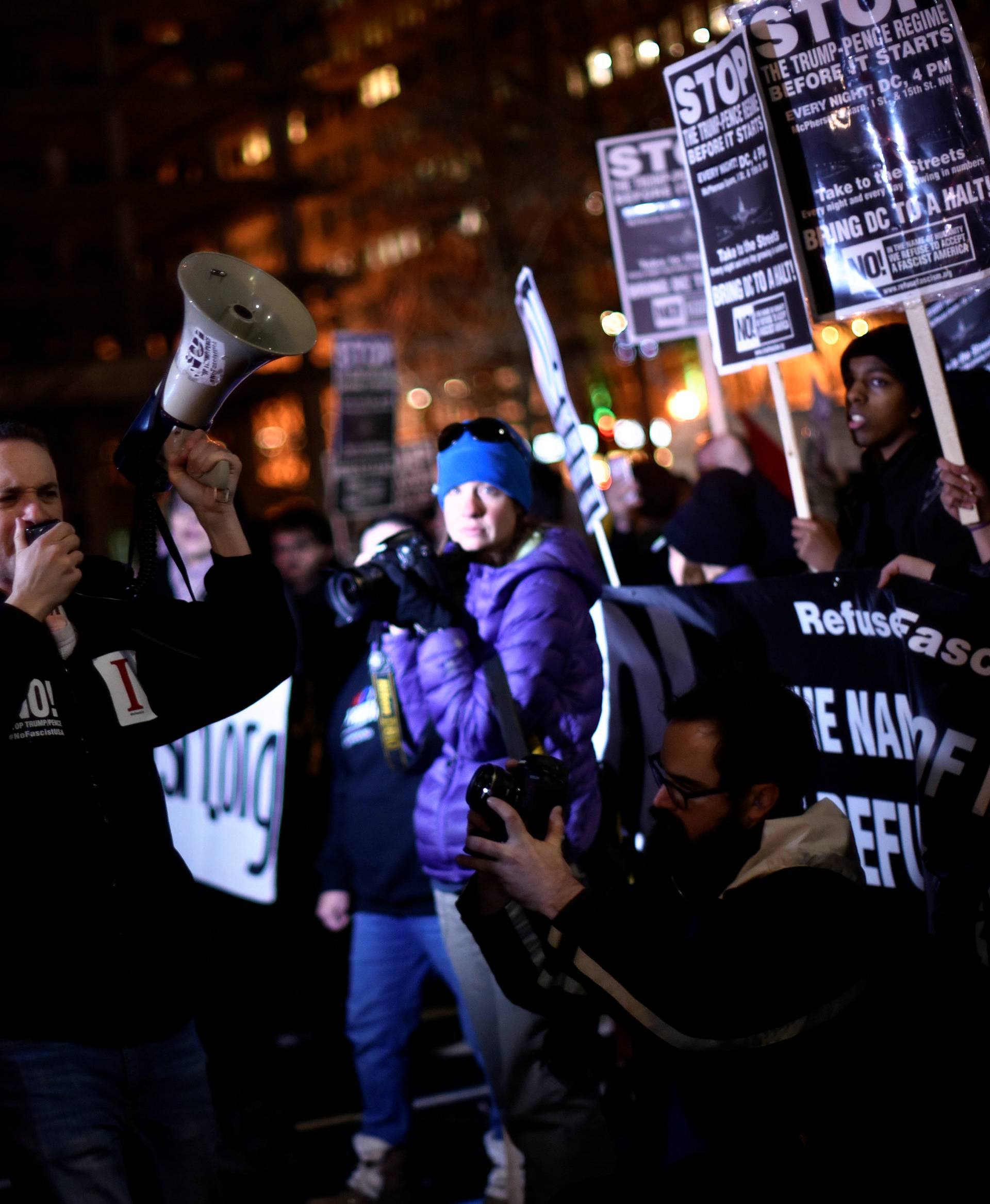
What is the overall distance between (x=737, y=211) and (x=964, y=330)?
104 centimetres

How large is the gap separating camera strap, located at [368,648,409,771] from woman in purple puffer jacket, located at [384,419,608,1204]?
76 millimetres

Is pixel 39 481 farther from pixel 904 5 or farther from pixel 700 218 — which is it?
pixel 904 5

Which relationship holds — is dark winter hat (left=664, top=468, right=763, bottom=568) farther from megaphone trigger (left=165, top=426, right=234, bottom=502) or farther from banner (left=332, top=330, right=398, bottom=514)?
banner (left=332, top=330, right=398, bottom=514)

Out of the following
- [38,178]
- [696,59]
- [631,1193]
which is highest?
[38,178]

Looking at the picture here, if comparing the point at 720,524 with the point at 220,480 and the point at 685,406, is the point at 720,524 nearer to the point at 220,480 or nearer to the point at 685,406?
the point at 220,480

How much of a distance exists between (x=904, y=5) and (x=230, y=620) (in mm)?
2604

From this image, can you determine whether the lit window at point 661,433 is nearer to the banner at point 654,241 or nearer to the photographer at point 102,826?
the banner at point 654,241

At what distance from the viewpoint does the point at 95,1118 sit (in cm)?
250

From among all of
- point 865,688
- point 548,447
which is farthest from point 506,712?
point 548,447

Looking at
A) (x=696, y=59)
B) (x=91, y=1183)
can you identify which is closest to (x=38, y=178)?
(x=696, y=59)

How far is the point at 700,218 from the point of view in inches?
166

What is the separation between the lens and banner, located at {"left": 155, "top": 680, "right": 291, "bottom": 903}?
4.94 m

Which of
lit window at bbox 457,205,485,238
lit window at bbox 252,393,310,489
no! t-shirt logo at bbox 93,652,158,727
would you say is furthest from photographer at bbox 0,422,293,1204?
lit window at bbox 252,393,310,489

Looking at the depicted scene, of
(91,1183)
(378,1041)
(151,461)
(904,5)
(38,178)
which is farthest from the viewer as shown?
(38,178)
